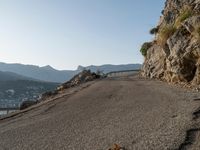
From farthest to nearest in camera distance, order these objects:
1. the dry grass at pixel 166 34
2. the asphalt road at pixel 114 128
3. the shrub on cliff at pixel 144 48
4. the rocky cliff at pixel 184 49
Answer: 1. the shrub on cliff at pixel 144 48
2. the dry grass at pixel 166 34
3. the rocky cliff at pixel 184 49
4. the asphalt road at pixel 114 128

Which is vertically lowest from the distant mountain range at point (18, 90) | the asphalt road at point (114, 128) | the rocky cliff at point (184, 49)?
the distant mountain range at point (18, 90)

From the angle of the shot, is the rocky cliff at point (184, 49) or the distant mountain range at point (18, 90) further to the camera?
the distant mountain range at point (18, 90)

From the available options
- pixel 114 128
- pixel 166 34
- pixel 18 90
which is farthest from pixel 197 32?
pixel 18 90

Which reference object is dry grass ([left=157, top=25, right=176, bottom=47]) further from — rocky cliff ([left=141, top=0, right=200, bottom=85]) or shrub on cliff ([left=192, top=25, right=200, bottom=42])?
shrub on cliff ([left=192, top=25, right=200, bottom=42])

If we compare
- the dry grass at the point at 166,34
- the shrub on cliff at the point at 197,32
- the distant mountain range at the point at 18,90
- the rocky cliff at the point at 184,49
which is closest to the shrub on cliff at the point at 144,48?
the rocky cliff at the point at 184,49

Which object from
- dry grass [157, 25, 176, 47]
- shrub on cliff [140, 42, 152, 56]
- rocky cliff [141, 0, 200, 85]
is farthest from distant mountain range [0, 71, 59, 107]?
rocky cliff [141, 0, 200, 85]

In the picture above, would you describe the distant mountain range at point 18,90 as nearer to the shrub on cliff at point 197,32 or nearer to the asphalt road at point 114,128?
the shrub on cliff at point 197,32

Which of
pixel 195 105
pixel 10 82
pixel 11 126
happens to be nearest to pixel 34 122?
pixel 11 126

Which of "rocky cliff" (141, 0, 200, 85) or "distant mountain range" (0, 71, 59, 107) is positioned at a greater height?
"rocky cliff" (141, 0, 200, 85)

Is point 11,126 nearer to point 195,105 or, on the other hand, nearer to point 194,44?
point 195,105

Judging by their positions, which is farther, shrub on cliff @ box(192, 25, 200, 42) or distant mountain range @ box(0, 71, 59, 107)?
distant mountain range @ box(0, 71, 59, 107)

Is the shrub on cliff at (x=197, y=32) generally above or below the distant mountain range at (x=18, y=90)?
above

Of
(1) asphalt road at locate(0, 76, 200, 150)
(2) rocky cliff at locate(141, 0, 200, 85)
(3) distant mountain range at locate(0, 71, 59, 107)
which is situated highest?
(2) rocky cliff at locate(141, 0, 200, 85)

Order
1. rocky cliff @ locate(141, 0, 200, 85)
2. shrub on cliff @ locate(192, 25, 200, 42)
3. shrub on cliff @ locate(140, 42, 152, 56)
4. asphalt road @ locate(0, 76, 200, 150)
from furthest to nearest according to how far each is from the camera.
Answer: shrub on cliff @ locate(140, 42, 152, 56)
rocky cliff @ locate(141, 0, 200, 85)
shrub on cliff @ locate(192, 25, 200, 42)
asphalt road @ locate(0, 76, 200, 150)
